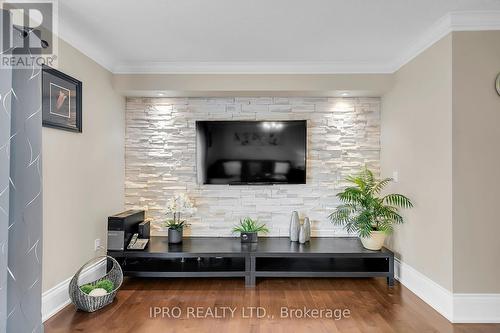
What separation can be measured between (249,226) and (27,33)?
265cm

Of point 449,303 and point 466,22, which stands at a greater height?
point 466,22

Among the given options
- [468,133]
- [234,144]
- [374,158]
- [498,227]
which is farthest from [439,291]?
[234,144]

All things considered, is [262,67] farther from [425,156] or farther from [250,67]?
[425,156]

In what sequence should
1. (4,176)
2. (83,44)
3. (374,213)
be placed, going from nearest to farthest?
(4,176), (83,44), (374,213)

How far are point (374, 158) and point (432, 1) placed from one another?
2.00m

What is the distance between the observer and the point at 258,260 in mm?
3508

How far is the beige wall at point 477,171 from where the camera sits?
2492 millimetres

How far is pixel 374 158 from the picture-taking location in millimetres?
3959

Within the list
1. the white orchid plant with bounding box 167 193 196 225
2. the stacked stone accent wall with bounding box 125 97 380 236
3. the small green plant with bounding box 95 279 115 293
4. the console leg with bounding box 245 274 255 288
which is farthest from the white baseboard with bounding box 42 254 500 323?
the console leg with bounding box 245 274 255 288

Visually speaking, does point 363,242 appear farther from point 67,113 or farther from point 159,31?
point 67,113

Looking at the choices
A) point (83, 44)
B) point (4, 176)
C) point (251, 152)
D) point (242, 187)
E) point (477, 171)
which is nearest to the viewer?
point (4, 176)

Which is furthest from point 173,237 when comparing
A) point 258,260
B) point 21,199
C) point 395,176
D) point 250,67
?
point 395,176

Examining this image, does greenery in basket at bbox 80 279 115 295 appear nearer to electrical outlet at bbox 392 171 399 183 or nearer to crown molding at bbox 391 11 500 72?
electrical outlet at bbox 392 171 399 183

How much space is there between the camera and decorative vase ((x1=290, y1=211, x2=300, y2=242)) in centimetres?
366
